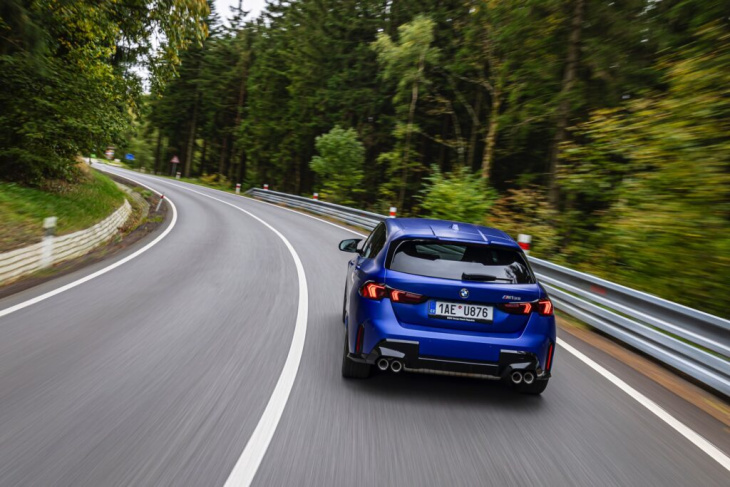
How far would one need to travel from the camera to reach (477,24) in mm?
23516

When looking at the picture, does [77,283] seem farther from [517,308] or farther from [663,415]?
[663,415]

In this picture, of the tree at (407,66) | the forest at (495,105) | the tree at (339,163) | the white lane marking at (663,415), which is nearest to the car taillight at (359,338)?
the white lane marking at (663,415)

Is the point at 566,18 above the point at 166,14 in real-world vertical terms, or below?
above

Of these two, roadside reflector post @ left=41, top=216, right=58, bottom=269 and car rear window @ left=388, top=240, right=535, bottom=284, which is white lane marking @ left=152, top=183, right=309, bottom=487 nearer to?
car rear window @ left=388, top=240, right=535, bottom=284

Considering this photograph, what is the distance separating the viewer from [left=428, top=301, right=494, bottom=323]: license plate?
3987 millimetres

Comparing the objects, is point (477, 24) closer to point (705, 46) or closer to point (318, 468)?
point (705, 46)

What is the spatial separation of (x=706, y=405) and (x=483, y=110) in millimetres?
28923

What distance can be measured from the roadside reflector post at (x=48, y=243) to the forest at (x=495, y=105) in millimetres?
4152

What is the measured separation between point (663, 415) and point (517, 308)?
1668mm

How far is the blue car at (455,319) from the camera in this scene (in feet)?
12.9

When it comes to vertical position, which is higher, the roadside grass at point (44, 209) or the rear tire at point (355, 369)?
the roadside grass at point (44, 209)

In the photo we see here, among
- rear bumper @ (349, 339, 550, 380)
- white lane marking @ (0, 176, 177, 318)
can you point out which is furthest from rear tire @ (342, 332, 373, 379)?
white lane marking @ (0, 176, 177, 318)

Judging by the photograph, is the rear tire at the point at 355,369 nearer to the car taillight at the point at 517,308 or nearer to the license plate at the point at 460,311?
the license plate at the point at 460,311

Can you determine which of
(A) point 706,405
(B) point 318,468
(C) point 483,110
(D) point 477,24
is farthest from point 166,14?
(C) point 483,110
